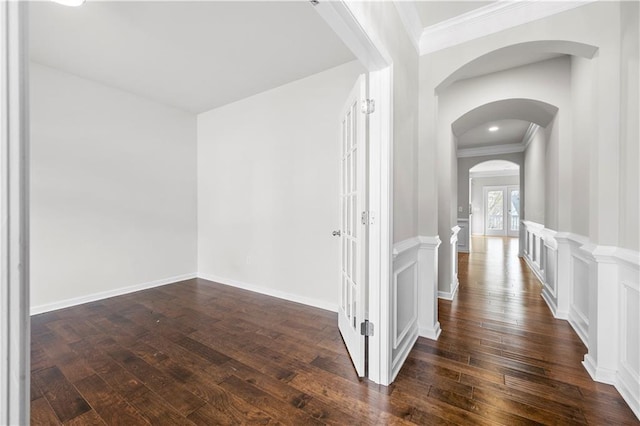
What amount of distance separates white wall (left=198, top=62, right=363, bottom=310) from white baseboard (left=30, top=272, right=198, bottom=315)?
466 millimetres

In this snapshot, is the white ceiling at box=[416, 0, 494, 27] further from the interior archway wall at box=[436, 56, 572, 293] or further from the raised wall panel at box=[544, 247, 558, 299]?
the raised wall panel at box=[544, 247, 558, 299]

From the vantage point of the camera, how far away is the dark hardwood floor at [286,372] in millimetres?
1512

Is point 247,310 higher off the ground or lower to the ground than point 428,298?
lower

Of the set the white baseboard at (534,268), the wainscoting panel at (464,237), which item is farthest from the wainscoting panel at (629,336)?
the wainscoting panel at (464,237)

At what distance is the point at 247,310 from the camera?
299 centimetres

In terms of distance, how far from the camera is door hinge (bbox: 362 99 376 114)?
1.76 m

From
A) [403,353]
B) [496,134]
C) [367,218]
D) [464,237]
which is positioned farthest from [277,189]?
[464,237]

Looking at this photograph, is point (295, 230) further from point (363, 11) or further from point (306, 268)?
point (363, 11)

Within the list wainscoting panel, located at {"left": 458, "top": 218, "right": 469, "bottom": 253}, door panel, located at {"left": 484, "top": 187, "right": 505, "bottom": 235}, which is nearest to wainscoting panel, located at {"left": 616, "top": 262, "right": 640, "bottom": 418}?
wainscoting panel, located at {"left": 458, "top": 218, "right": 469, "bottom": 253}

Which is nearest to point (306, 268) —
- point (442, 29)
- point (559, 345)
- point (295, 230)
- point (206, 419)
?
point (295, 230)

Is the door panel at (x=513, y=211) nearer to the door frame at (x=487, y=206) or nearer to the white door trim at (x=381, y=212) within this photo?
the door frame at (x=487, y=206)

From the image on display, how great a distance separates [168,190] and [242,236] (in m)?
1.30

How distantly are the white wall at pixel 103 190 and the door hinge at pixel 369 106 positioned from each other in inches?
129

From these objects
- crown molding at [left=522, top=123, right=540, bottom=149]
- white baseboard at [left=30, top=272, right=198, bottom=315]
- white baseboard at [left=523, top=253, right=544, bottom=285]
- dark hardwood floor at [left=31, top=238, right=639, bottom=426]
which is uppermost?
crown molding at [left=522, top=123, right=540, bottom=149]
